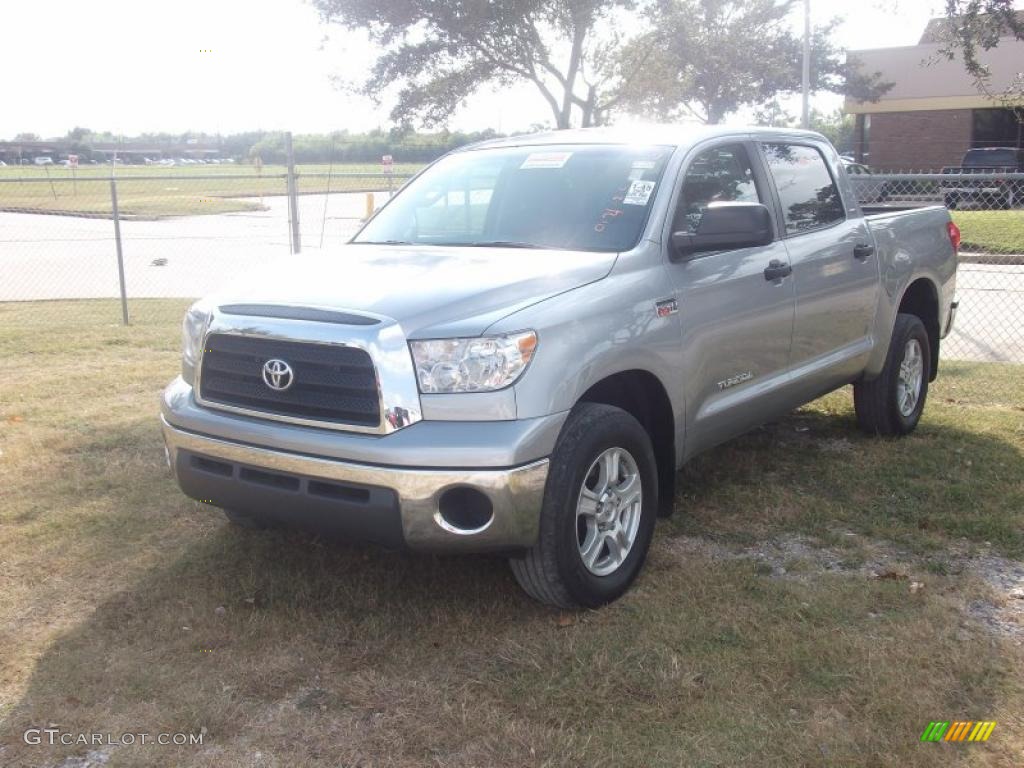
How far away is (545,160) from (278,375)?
74.1 inches

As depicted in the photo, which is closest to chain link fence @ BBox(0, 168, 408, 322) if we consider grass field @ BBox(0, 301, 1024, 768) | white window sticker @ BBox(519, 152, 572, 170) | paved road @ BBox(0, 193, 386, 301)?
paved road @ BBox(0, 193, 386, 301)

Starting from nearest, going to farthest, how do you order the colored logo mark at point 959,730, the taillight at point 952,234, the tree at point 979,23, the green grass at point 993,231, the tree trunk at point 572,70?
the colored logo mark at point 959,730
the taillight at point 952,234
the tree at point 979,23
the green grass at point 993,231
the tree trunk at point 572,70

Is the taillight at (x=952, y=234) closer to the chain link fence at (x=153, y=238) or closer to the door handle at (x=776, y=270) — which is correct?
the door handle at (x=776, y=270)

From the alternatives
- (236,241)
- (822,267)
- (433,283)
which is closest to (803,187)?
(822,267)

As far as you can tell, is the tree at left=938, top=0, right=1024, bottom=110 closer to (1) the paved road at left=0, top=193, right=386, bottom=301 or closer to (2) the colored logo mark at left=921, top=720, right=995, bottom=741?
(1) the paved road at left=0, top=193, right=386, bottom=301

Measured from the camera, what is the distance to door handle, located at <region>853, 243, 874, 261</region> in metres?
5.75

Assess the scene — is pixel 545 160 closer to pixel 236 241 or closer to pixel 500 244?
pixel 500 244

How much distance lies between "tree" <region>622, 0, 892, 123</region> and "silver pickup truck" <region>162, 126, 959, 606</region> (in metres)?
19.7

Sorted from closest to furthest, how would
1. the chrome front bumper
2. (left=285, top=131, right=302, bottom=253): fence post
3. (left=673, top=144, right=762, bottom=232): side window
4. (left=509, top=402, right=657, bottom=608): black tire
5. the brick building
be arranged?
the chrome front bumper
(left=509, top=402, right=657, bottom=608): black tire
(left=673, top=144, right=762, bottom=232): side window
(left=285, top=131, right=302, bottom=253): fence post
the brick building

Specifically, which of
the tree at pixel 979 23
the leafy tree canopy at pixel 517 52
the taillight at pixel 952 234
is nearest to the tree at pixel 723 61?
the leafy tree canopy at pixel 517 52

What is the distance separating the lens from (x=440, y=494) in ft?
11.6

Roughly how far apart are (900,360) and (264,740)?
4.65 m

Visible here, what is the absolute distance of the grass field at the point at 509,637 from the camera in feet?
10.5

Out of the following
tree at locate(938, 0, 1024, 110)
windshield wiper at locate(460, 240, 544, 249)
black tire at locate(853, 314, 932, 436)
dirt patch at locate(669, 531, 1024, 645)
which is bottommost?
dirt patch at locate(669, 531, 1024, 645)
